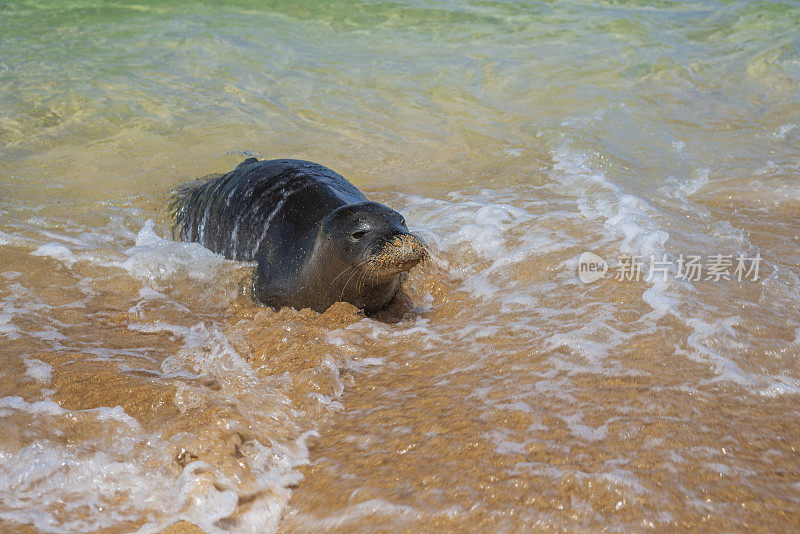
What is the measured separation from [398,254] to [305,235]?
2.78ft

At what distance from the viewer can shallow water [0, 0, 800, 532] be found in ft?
7.62

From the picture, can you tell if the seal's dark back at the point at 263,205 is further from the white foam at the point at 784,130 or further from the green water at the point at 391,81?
the white foam at the point at 784,130

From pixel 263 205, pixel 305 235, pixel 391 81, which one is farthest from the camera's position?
pixel 391 81

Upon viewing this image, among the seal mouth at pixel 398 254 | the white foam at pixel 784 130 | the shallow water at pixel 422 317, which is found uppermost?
the white foam at pixel 784 130

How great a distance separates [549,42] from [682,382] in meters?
10.5

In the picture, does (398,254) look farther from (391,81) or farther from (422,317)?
(391,81)

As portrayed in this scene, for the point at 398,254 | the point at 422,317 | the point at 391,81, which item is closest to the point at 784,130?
the point at 391,81

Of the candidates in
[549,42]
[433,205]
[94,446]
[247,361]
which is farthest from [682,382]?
[549,42]

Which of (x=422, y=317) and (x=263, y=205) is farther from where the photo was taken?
(x=263, y=205)

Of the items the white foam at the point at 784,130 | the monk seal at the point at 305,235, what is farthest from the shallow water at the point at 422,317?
the monk seal at the point at 305,235

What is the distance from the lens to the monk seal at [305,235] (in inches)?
151

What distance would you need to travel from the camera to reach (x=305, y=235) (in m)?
4.28

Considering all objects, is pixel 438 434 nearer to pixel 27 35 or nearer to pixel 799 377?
pixel 799 377

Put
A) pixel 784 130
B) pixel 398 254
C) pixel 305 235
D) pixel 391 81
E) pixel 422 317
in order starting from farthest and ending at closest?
pixel 391 81 < pixel 784 130 < pixel 305 235 < pixel 422 317 < pixel 398 254
